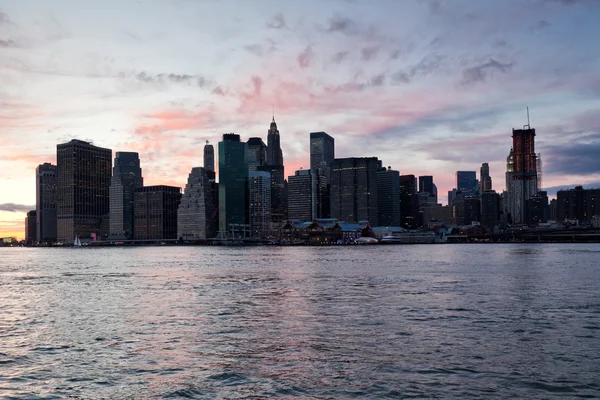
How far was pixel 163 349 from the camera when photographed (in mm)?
34281

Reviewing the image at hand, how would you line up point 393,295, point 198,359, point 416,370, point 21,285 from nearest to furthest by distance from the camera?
point 416,370, point 198,359, point 393,295, point 21,285

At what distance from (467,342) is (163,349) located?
1756cm

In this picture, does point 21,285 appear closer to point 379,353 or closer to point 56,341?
point 56,341

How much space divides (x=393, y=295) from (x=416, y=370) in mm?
34543

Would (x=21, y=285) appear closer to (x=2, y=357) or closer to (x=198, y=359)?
(x=2, y=357)

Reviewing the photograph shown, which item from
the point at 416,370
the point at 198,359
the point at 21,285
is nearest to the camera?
the point at 416,370

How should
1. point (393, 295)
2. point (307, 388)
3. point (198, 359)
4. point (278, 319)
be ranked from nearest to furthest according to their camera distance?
1. point (307, 388)
2. point (198, 359)
3. point (278, 319)
4. point (393, 295)

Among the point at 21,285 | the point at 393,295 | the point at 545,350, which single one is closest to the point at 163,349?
the point at 545,350

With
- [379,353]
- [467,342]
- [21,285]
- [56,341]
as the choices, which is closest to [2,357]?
[56,341]

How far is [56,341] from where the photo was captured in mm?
37688

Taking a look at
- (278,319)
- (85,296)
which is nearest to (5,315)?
(85,296)

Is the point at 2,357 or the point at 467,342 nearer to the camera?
the point at 2,357

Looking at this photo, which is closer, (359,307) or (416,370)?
(416,370)

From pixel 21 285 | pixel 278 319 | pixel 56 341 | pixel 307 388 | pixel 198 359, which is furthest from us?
pixel 21 285
